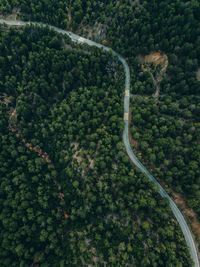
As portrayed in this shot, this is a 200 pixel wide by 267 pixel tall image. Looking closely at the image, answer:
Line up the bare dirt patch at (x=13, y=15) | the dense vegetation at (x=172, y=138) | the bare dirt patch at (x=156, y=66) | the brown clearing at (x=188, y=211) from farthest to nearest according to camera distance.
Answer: the bare dirt patch at (x=13, y=15)
the bare dirt patch at (x=156, y=66)
the dense vegetation at (x=172, y=138)
the brown clearing at (x=188, y=211)

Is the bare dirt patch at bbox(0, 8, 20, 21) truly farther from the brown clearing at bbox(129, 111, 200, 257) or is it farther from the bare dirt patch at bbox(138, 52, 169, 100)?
the brown clearing at bbox(129, 111, 200, 257)

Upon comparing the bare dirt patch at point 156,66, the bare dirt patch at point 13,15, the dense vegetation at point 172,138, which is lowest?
the dense vegetation at point 172,138

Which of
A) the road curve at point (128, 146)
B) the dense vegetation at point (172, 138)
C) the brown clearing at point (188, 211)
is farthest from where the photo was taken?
the dense vegetation at point (172, 138)

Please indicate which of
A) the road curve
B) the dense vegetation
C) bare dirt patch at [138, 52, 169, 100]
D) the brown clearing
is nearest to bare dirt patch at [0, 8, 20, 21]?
the road curve

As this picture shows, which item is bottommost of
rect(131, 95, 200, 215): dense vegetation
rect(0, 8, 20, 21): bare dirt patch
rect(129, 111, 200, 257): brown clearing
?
rect(129, 111, 200, 257): brown clearing

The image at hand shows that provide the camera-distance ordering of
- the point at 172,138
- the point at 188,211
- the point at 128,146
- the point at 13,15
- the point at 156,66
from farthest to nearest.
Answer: the point at 13,15 → the point at 156,66 → the point at 128,146 → the point at 172,138 → the point at 188,211

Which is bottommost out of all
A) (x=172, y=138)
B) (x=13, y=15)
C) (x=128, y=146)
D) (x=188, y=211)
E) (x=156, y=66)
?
(x=188, y=211)

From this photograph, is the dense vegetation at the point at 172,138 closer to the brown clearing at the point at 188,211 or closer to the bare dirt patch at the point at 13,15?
the brown clearing at the point at 188,211

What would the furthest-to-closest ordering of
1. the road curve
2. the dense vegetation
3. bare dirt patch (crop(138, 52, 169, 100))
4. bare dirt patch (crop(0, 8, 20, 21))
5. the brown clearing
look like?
bare dirt patch (crop(0, 8, 20, 21)) < bare dirt patch (crop(138, 52, 169, 100)) < the dense vegetation < the brown clearing < the road curve

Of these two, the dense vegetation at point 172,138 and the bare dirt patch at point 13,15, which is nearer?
the dense vegetation at point 172,138

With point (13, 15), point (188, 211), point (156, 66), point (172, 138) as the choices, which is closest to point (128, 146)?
point (172, 138)

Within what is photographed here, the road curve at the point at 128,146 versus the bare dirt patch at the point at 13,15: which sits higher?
the bare dirt patch at the point at 13,15

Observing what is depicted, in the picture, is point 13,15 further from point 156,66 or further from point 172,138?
point 172,138

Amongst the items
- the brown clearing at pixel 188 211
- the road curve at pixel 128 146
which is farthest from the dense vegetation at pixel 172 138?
the road curve at pixel 128 146
